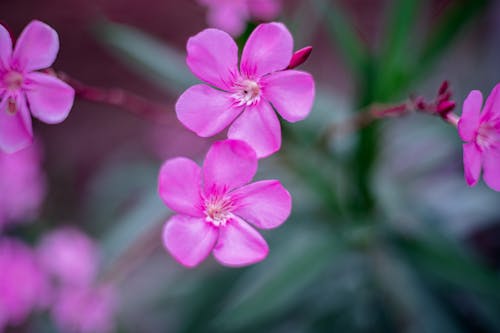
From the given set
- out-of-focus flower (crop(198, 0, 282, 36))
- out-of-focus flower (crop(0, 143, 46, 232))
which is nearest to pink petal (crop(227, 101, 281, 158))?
out-of-focus flower (crop(198, 0, 282, 36))

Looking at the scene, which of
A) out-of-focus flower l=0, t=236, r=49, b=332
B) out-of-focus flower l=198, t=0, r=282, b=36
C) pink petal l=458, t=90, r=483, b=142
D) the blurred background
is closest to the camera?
pink petal l=458, t=90, r=483, b=142

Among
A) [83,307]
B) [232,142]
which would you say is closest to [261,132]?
[232,142]

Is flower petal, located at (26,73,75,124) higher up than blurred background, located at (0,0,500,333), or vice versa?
blurred background, located at (0,0,500,333)

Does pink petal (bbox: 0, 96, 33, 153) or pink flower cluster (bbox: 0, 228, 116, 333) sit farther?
pink flower cluster (bbox: 0, 228, 116, 333)

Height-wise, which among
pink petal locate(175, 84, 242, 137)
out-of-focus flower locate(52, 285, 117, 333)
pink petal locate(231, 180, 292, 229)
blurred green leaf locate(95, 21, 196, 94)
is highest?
blurred green leaf locate(95, 21, 196, 94)

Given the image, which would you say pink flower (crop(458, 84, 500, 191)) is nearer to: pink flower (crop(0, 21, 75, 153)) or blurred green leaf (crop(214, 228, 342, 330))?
pink flower (crop(0, 21, 75, 153))

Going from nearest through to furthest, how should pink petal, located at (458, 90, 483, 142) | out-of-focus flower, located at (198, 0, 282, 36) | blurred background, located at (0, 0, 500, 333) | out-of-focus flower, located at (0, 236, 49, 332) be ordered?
1. pink petal, located at (458, 90, 483, 142)
2. out-of-focus flower, located at (198, 0, 282, 36)
3. blurred background, located at (0, 0, 500, 333)
4. out-of-focus flower, located at (0, 236, 49, 332)

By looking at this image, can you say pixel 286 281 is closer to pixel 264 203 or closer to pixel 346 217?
pixel 346 217
